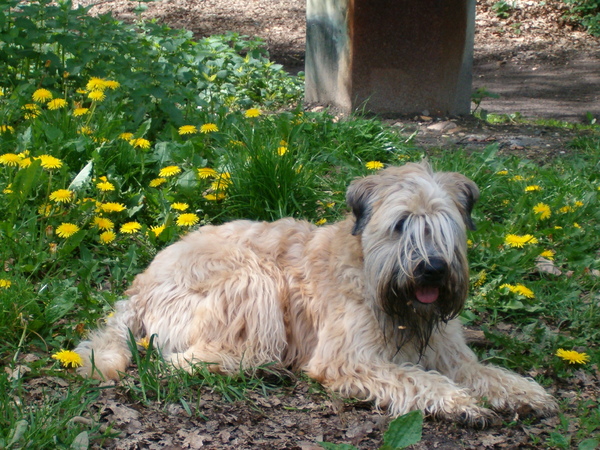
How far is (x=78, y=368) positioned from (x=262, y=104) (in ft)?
15.1

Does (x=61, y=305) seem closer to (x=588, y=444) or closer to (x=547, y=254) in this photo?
(x=588, y=444)

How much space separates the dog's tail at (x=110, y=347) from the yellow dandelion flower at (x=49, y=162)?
3.86 feet

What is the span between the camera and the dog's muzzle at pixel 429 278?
10.8ft

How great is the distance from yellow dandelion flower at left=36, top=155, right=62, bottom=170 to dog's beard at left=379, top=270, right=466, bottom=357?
2.46 meters

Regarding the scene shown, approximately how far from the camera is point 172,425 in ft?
10.6

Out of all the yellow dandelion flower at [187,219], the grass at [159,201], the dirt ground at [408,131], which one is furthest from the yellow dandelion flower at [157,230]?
the dirt ground at [408,131]

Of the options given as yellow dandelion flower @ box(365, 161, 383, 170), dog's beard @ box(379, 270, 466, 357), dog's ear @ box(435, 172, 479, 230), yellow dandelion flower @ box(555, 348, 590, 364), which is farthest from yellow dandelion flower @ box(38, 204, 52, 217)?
yellow dandelion flower @ box(555, 348, 590, 364)

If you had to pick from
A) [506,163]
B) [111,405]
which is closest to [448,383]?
[111,405]

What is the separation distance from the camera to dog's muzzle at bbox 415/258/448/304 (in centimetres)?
329

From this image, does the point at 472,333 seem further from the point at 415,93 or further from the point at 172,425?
the point at 415,93

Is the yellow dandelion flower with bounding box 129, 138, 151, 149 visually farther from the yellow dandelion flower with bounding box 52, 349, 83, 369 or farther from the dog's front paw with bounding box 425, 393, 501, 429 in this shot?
the dog's front paw with bounding box 425, 393, 501, 429

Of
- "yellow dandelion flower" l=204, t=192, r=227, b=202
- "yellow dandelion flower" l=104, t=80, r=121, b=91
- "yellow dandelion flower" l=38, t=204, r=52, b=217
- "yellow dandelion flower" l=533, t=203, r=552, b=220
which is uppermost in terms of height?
"yellow dandelion flower" l=104, t=80, r=121, b=91

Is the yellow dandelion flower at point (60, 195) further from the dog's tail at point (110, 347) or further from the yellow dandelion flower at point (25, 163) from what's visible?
the dog's tail at point (110, 347)

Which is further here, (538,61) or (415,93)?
(538,61)
